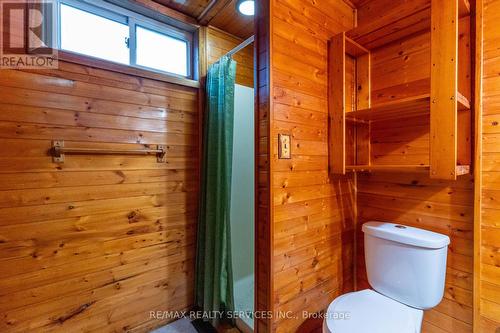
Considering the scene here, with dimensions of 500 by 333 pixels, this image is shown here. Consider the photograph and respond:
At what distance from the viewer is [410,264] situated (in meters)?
1.17

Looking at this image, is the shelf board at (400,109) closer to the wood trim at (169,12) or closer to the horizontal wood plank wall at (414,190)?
the horizontal wood plank wall at (414,190)

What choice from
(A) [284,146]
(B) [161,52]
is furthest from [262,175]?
(B) [161,52]

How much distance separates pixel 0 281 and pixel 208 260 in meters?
1.12

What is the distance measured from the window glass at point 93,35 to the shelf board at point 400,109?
5.35 ft

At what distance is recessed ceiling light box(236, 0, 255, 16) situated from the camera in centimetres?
157

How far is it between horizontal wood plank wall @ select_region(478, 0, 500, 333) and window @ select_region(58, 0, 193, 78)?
1.92 m

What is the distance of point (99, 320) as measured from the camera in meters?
1.45

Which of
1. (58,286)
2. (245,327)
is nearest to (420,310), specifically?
(245,327)

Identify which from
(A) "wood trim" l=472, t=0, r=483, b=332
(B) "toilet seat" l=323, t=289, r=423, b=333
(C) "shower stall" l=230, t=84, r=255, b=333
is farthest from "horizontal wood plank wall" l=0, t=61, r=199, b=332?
(A) "wood trim" l=472, t=0, r=483, b=332

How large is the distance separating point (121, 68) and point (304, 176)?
4.55 ft

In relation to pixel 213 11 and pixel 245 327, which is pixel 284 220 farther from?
pixel 213 11

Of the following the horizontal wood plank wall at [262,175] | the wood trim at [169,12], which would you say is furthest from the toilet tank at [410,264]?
the wood trim at [169,12]

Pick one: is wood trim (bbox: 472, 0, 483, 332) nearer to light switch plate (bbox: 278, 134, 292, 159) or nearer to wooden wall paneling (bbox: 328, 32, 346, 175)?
wooden wall paneling (bbox: 328, 32, 346, 175)

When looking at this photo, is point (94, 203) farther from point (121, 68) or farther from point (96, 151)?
point (121, 68)
